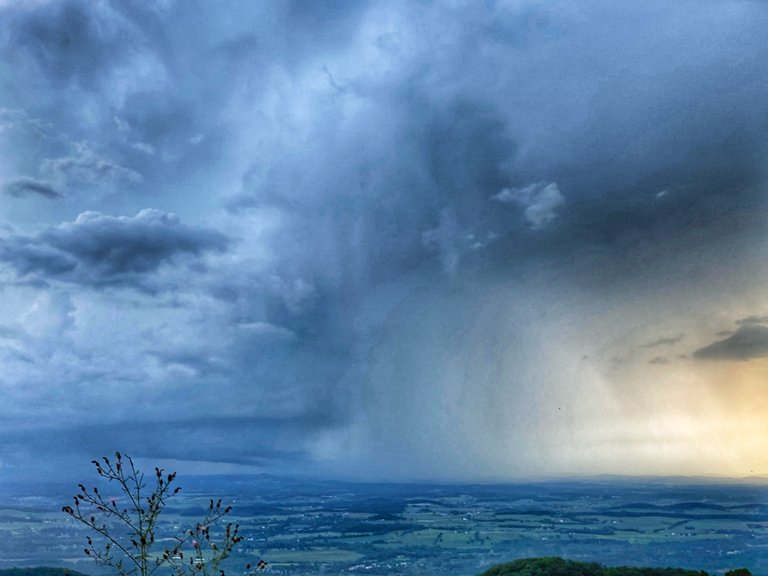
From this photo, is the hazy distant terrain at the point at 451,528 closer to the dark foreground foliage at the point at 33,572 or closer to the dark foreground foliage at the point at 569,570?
the dark foreground foliage at the point at 33,572

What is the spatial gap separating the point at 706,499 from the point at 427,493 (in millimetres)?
71271

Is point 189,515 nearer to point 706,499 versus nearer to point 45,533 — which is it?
point 45,533

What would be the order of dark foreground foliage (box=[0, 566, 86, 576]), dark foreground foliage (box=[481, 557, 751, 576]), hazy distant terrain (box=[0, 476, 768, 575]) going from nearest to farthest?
A: dark foreground foliage (box=[481, 557, 751, 576]), dark foreground foliage (box=[0, 566, 86, 576]), hazy distant terrain (box=[0, 476, 768, 575])

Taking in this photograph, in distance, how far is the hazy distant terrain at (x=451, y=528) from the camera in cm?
8419

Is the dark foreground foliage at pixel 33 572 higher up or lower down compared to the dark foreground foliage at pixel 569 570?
lower down

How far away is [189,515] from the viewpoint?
102 m

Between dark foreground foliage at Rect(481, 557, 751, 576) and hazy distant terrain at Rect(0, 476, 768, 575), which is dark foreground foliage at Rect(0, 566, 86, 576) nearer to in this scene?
hazy distant terrain at Rect(0, 476, 768, 575)

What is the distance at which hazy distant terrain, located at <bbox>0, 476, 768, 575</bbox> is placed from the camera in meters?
84.2

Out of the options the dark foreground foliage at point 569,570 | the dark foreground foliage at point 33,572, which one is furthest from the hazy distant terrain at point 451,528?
the dark foreground foliage at point 569,570

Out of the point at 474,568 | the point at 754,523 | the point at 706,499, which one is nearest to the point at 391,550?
the point at 474,568

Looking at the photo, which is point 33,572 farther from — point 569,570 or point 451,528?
point 451,528

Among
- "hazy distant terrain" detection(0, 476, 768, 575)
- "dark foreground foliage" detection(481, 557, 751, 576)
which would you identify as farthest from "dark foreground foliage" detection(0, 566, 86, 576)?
"dark foreground foliage" detection(481, 557, 751, 576)

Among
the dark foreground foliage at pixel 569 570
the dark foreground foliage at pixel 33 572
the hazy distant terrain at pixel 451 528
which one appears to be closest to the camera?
the dark foreground foliage at pixel 569 570

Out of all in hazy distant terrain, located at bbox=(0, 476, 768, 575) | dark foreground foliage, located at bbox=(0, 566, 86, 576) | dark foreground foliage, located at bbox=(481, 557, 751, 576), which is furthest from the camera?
hazy distant terrain, located at bbox=(0, 476, 768, 575)
